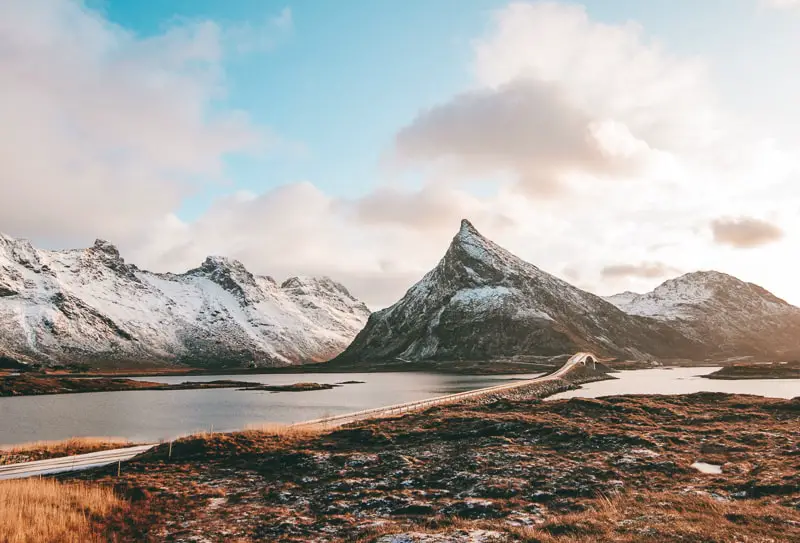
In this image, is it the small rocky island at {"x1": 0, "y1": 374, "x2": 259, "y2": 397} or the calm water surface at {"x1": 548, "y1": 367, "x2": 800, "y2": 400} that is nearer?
the calm water surface at {"x1": 548, "y1": 367, "x2": 800, "y2": 400}

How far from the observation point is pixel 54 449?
1403 inches

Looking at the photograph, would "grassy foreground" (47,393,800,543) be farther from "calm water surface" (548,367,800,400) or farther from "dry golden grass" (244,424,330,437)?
"calm water surface" (548,367,800,400)

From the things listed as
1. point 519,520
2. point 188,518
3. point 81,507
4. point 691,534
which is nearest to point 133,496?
point 81,507

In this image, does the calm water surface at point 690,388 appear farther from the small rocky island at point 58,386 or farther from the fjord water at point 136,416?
the small rocky island at point 58,386

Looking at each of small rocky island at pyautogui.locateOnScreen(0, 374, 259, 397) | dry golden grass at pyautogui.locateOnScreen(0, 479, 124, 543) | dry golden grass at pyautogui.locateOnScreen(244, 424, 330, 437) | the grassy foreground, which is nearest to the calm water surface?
the grassy foreground

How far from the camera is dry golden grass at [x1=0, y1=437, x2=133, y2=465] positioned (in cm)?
3303

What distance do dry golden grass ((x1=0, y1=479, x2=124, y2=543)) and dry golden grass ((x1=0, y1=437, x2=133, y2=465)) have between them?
12.2 meters

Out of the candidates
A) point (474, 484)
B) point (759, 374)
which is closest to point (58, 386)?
point (474, 484)

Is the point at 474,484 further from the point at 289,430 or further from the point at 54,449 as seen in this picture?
the point at 54,449

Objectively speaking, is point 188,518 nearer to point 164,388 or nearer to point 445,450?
point 445,450

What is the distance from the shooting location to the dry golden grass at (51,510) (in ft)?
54.5

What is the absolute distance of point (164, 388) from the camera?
473ft

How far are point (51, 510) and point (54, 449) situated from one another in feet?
67.2

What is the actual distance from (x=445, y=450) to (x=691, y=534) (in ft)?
61.1
